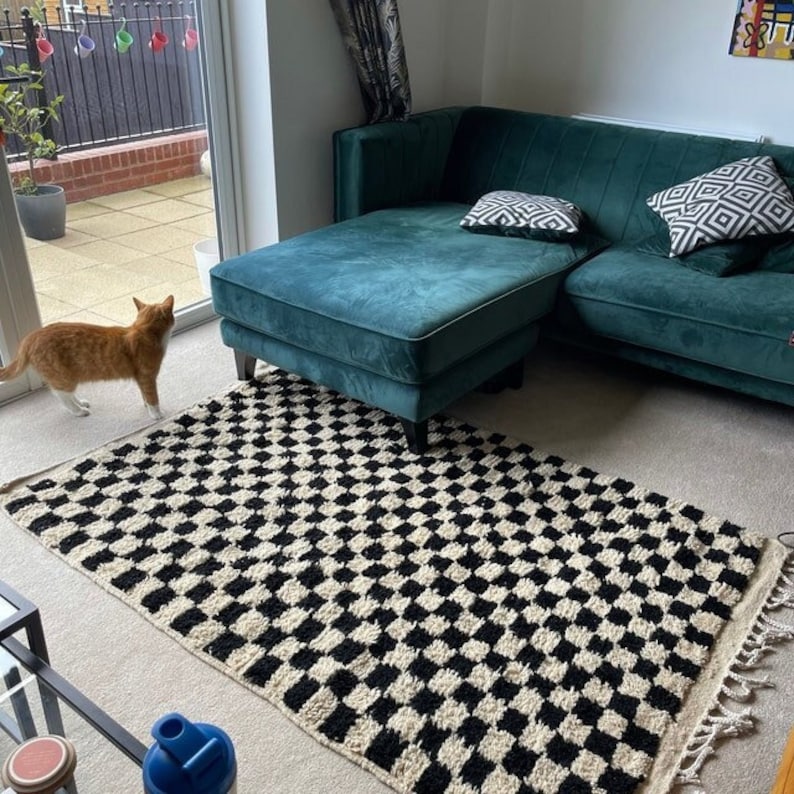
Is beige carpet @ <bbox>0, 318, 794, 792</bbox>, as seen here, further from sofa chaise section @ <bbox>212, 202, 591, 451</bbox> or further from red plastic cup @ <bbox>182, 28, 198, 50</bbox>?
red plastic cup @ <bbox>182, 28, 198, 50</bbox>

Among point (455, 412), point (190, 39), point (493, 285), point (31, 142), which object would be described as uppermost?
point (190, 39)

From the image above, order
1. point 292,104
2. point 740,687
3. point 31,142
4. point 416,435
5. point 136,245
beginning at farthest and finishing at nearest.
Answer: point 136,245
point 292,104
point 31,142
point 416,435
point 740,687

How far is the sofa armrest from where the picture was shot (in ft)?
9.53

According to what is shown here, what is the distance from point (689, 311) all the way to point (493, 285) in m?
0.59

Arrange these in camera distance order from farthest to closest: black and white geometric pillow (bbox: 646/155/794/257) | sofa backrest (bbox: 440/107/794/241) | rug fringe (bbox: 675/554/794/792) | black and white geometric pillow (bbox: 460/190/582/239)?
1. sofa backrest (bbox: 440/107/794/241)
2. black and white geometric pillow (bbox: 460/190/582/239)
3. black and white geometric pillow (bbox: 646/155/794/257)
4. rug fringe (bbox: 675/554/794/792)

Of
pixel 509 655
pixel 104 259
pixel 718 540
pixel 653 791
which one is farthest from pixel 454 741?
pixel 104 259

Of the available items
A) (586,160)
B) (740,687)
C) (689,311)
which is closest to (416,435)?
(689,311)

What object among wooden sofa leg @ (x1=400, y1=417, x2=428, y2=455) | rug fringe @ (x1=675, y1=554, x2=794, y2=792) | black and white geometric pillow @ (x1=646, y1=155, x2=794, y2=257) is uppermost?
black and white geometric pillow @ (x1=646, y1=155, x2=794, y2=257)

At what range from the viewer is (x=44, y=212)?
103 inches

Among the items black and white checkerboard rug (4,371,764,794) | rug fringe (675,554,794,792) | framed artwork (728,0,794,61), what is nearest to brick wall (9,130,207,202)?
black and white checkerboard rug (4,371,764,794)

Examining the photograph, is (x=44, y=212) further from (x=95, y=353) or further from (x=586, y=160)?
(x=586, y=160)

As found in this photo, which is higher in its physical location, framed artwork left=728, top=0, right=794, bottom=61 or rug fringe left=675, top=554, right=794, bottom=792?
framed artwork left=728, top=0, right=794, bottom=61

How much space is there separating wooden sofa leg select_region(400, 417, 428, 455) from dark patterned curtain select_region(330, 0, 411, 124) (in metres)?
1.45

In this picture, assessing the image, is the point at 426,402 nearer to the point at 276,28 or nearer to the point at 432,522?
the point at 432,522
